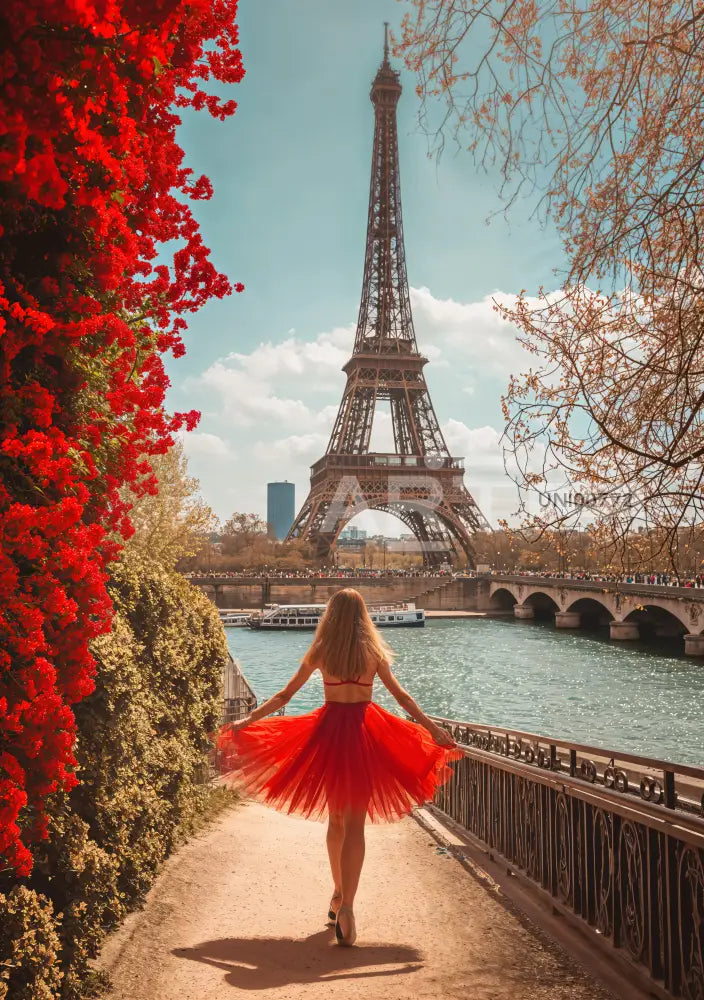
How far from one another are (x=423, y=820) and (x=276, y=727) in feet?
11.6

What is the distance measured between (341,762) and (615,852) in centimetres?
130

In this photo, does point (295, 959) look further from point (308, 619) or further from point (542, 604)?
point (542, 604)

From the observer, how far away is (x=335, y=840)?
4.14m

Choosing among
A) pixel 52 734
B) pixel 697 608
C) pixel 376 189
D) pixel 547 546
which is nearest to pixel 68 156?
pixel 52 734

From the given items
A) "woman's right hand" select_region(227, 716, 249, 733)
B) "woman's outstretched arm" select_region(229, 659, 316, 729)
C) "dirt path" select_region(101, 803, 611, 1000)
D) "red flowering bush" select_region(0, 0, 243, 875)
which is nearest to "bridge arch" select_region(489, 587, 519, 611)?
"dirt path" select_region(101, 803, 611, 1000)

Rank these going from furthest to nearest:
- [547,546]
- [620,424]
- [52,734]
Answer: [547,546] < [620,424] < [52,734]

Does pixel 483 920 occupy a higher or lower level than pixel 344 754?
lower

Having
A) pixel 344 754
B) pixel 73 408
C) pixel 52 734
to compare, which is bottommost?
pixel 344 754

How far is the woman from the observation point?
13.4 ft

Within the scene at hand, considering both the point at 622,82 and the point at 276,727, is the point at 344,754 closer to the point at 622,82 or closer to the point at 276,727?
the point at 276,727

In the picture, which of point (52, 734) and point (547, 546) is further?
point (547, 546)

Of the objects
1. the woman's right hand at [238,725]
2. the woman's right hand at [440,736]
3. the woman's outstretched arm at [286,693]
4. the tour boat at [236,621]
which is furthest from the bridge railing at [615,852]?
the tour boat at [236,621]

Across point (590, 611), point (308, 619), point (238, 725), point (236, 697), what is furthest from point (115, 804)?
point (590, 611)

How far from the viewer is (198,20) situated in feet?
11.2
